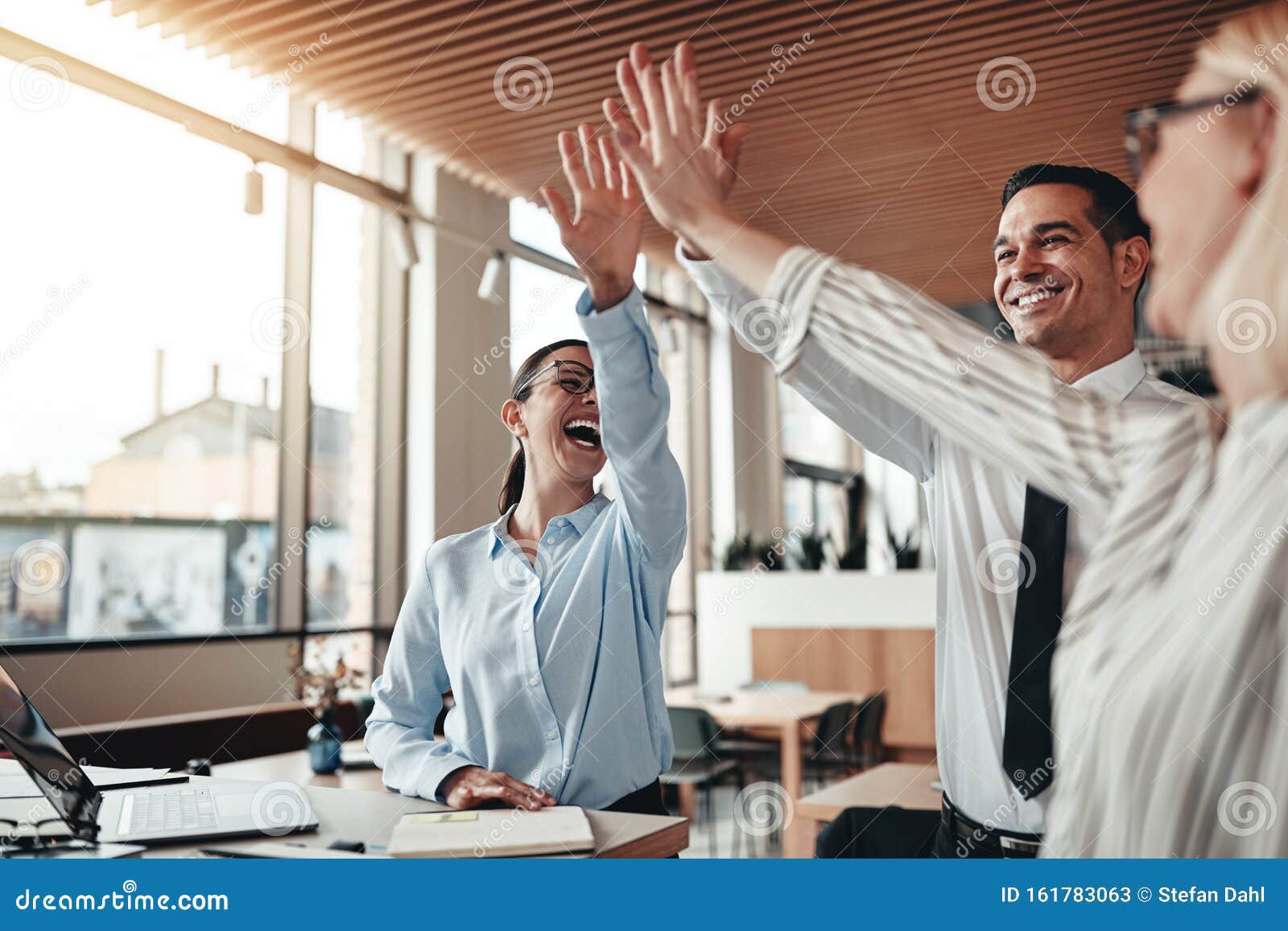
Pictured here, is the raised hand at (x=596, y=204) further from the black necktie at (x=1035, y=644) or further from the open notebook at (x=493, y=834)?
the open notebook at (x=493, y=834)

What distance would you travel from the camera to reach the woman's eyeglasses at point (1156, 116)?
85 cm

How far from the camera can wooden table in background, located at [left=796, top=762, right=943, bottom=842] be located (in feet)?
8.86

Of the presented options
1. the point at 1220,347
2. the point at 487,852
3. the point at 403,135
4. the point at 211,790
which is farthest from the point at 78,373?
the point at 1220,347

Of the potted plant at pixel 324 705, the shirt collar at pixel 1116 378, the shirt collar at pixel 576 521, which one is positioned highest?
the shirt collar at pixel 1116 378

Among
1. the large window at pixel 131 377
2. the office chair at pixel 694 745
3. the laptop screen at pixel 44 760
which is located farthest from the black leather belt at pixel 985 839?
the large window at pixel 131 377

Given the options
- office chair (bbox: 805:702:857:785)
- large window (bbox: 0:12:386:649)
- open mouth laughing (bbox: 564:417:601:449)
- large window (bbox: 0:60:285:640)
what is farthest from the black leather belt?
large window (bbox: 0:60:285:640)

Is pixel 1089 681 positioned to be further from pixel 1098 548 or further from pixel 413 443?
pixel 413 443

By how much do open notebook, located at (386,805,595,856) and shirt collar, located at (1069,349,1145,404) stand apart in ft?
2.72

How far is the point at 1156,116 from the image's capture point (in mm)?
947

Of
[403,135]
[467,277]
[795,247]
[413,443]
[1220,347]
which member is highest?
[403,135]

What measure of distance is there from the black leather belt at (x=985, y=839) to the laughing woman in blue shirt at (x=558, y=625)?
576 millimetres

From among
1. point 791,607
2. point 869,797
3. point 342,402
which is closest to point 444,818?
point 869,797

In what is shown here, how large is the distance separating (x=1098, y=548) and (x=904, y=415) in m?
0.45
